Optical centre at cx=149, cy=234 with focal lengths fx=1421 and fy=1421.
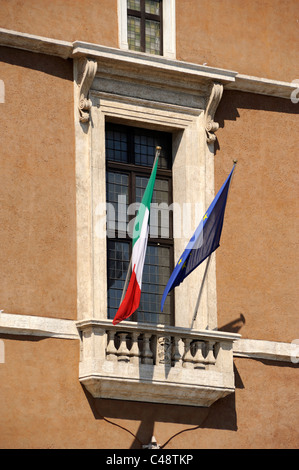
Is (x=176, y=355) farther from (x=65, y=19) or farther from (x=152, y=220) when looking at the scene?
(x=65, y=19)

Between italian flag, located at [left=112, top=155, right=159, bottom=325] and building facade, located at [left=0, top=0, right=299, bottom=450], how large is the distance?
12.3 inches

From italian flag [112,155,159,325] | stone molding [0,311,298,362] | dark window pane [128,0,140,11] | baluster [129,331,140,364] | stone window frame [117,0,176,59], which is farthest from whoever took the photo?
dark window pane [128,0,140,11]

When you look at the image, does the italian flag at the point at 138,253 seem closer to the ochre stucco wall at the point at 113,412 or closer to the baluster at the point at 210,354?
the ochre stucco wall at the point at 113,412

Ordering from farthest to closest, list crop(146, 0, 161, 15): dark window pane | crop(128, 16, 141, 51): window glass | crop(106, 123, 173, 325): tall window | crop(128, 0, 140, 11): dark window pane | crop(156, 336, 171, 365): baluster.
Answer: crop(146, 0, 161, 15): dark window pane
crop(128, 0, 140, 11): dark window pane
crop(128, 16, 141, 51): window glass
crop(106, 123, 173, 325): tall window
crop(156, 336, 171, 365): baluster

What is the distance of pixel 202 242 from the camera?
20953 millimetres

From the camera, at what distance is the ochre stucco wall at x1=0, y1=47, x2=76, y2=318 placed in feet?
66.6

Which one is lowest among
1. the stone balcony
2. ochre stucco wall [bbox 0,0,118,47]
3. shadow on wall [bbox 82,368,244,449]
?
shadow on wall [bbox 82,368,244,449]

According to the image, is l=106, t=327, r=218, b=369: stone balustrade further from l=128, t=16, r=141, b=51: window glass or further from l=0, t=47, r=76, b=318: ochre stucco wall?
l=128, t=16, r=141, b=51: window glass

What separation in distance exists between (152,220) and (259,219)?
1755 mm

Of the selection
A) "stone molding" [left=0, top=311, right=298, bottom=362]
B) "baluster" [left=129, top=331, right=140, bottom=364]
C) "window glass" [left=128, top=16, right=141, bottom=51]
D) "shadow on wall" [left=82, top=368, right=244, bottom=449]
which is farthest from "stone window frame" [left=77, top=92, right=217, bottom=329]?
"shadow on wall" [left=82, top=368, right=244, bottom=449]

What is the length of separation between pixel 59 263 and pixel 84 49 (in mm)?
3240

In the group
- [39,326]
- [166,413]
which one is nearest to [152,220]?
[39,326]

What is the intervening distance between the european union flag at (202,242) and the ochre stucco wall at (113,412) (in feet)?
5.58

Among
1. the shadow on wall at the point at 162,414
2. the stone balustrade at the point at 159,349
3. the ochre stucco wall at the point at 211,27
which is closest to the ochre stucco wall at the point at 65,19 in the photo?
the ochre stucco wall at the point at 211,27
